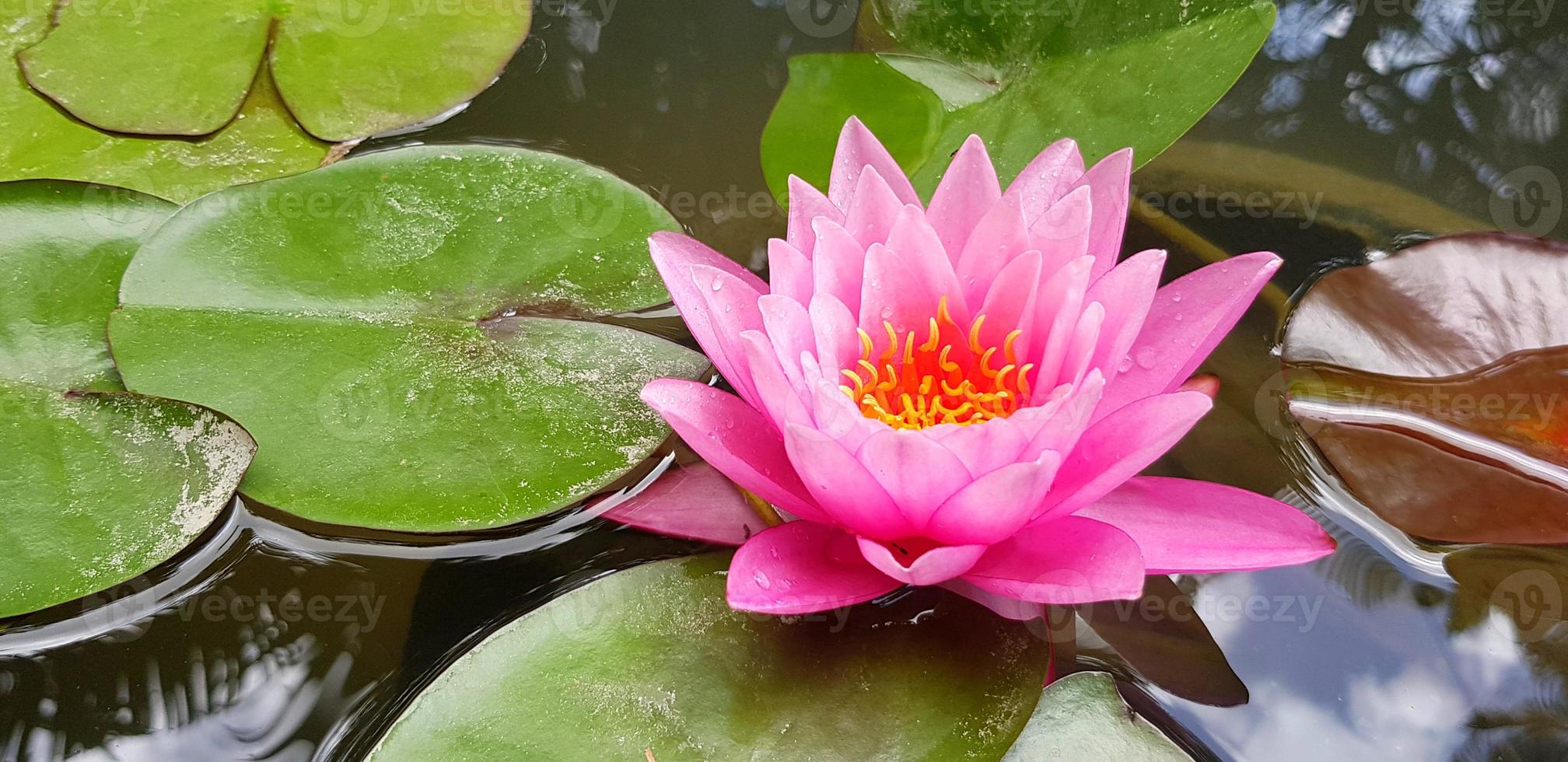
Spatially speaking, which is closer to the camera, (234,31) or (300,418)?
(300,418)

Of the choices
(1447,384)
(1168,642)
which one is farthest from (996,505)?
(1447,384)

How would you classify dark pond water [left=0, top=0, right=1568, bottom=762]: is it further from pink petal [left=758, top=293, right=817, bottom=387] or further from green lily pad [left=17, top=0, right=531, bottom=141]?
green lily pad [left=17, top=0, right=531, bottom=141]

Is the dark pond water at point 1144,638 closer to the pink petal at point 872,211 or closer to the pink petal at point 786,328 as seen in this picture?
the pink petal at point 786,328

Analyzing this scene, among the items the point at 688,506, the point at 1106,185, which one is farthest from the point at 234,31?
the point at 1106,185

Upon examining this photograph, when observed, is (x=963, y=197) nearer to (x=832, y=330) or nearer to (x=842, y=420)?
(x=832, y=330)

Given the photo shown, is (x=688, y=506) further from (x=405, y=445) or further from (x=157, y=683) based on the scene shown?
(x=157, y=683)

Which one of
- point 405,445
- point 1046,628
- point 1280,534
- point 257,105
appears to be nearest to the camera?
point 1280,534
